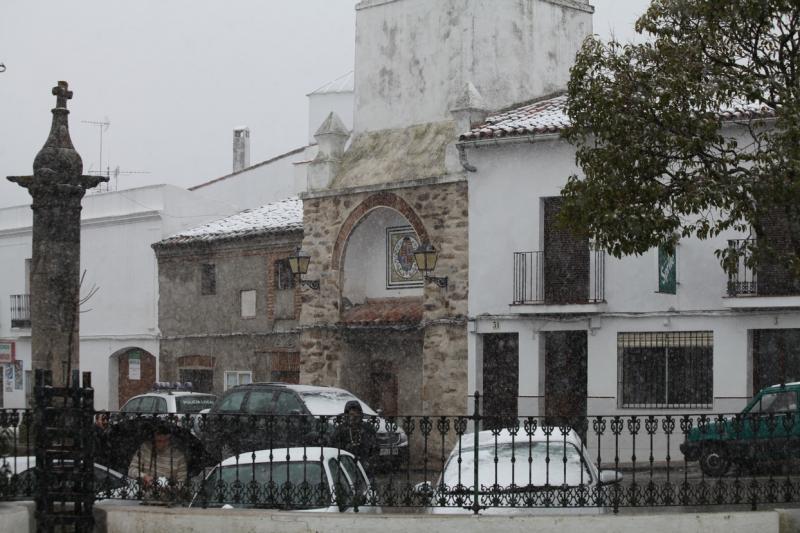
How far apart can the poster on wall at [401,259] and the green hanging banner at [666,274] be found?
19.0 ft

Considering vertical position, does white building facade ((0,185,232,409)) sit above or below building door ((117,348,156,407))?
above

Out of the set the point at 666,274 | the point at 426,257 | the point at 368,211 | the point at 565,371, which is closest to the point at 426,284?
the point at 426,257

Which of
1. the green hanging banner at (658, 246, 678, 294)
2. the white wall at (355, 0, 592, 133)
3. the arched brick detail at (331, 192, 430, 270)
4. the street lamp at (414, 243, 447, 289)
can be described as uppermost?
the white wall at (355, 0, 592, 133)

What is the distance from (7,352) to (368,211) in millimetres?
14906

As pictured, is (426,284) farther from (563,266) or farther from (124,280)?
(124,280)

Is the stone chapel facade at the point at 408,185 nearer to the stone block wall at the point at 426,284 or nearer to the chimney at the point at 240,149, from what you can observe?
the stone block wall at the point at 426,284

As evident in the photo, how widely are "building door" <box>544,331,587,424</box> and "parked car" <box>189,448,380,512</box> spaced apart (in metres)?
13.1

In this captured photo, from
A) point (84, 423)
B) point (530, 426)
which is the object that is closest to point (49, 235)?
point (84, 423)

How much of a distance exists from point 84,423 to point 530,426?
377 cm

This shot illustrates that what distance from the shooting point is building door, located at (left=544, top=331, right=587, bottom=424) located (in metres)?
24.8

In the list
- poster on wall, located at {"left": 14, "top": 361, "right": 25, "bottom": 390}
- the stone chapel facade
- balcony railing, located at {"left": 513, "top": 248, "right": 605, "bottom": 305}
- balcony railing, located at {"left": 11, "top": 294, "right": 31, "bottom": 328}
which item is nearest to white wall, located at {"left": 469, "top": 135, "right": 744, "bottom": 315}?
balcony railing, located at {"left": 513, "top": 248, "right": 605, "bottom": 305}

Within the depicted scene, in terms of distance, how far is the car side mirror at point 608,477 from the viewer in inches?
456

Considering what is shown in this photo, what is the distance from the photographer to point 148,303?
33656 mm

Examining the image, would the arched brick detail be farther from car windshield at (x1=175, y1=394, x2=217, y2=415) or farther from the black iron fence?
the black iron fence
